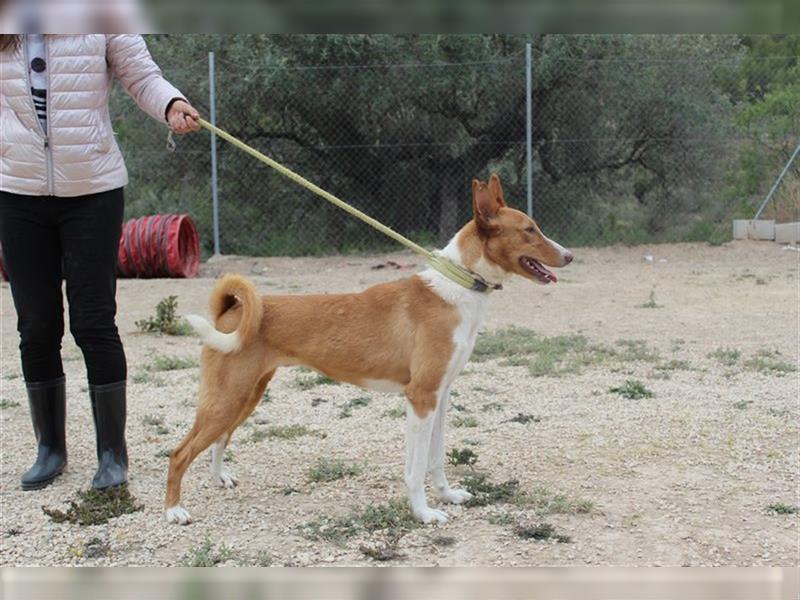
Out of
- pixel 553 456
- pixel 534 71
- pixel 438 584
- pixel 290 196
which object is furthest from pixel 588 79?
pixel 438 584

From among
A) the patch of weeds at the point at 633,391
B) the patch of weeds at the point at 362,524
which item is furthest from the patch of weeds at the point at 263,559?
the patch of weeds at the point at 633,391

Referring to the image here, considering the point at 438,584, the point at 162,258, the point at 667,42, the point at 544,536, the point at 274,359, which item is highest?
the point at 667,42

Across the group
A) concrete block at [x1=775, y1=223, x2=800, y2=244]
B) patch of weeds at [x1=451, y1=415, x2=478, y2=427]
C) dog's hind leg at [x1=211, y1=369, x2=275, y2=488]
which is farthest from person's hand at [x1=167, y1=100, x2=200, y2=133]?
concrete block at [x1=775, y1=223, x2=800, y2=244]

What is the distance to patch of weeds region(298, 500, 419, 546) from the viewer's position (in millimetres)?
3471

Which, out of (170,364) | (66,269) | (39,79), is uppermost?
(39,79)

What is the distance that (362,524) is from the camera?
11.8ft

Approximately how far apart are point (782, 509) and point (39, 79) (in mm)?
3539

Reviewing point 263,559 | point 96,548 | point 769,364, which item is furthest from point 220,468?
point 769,364

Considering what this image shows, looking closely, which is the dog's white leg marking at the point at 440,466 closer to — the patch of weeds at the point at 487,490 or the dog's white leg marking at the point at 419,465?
the patch of weeds at the point at 487,490

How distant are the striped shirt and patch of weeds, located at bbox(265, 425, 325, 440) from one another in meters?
2.11

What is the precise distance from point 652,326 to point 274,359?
5.25 m

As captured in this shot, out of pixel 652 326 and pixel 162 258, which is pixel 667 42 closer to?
pixel 652 326

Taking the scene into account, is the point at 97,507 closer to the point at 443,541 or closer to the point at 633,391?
the point at 443,541

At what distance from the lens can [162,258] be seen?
38.7 feet
